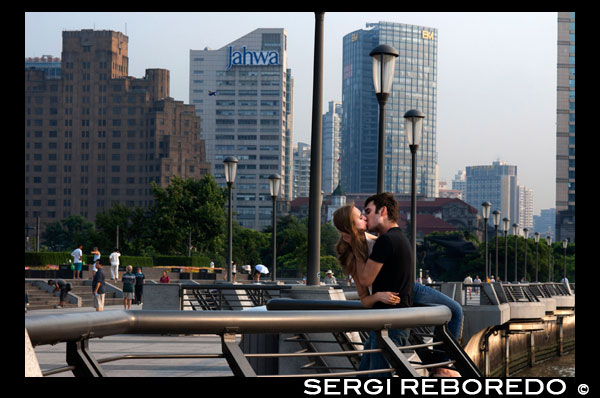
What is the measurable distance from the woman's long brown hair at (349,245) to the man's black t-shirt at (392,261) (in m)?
0.20

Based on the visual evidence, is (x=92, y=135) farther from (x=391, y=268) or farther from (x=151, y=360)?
(x=391, y=268)

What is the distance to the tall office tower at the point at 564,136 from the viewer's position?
186875 mm

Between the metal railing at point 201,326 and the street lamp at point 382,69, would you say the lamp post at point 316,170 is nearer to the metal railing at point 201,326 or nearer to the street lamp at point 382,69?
the street lamp at point 382,69

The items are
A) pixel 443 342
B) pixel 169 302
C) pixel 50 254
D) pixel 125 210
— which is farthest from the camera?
pixel 125 210

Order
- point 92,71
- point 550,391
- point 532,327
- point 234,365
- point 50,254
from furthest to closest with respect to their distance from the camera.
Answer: point 92,71
point 50,254
point 532,327
point 234,365
point 550,391

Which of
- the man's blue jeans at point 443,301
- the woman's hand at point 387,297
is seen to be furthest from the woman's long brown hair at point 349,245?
the man's blue jeans at point 443,301

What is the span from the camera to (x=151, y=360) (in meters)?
14.4

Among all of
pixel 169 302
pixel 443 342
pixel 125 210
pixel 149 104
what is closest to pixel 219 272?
pixel 125 210
